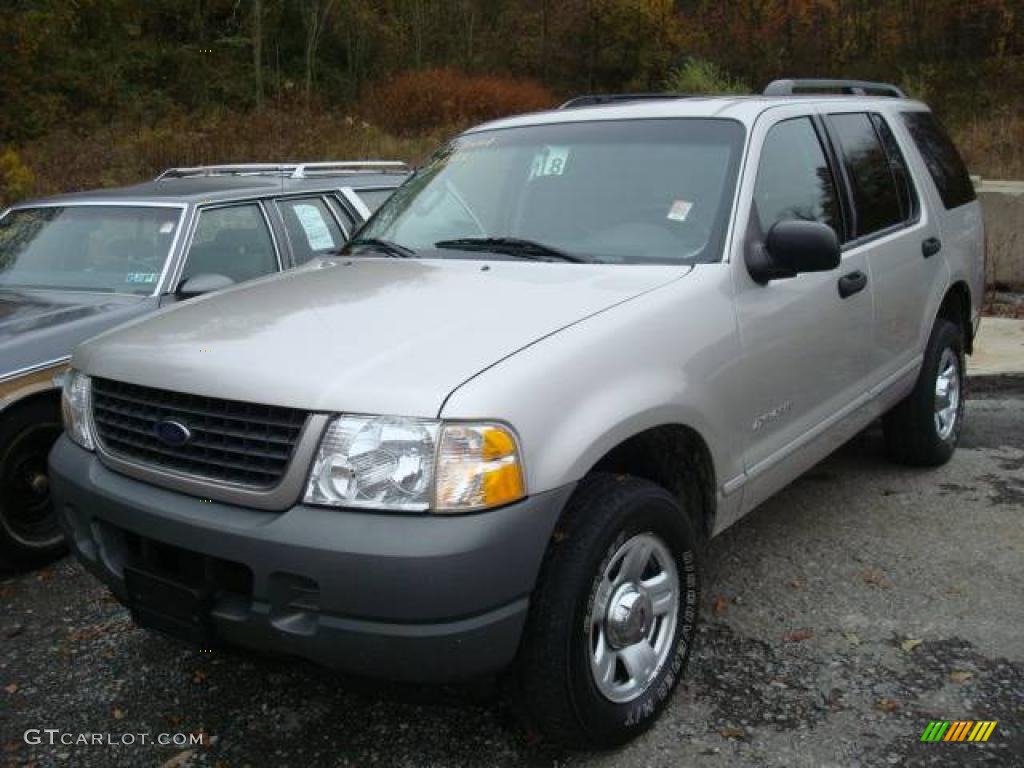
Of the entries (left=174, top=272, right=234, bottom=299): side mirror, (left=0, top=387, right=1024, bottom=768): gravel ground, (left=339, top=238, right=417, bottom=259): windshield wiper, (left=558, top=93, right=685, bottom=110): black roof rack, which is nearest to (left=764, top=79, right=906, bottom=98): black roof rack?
(left=558, top=93, right=685, bottom=110): black roof rack

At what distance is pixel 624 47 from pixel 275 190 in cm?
2868

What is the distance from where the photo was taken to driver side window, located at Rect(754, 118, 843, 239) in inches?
141

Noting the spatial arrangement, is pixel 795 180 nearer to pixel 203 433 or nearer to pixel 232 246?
pixel 203 433

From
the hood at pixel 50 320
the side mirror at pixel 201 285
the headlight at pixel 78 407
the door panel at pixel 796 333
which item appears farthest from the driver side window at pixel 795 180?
the hood at pixel 50 320

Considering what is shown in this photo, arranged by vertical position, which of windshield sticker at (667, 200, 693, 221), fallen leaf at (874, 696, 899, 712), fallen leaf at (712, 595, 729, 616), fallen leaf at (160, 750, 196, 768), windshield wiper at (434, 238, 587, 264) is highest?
windshield sticker at (667, 200, 693, 221)

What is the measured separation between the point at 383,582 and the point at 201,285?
2.84m

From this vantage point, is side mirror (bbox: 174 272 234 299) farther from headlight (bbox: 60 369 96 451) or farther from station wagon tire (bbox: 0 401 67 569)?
headlight (bbox: 60 369 96 451)

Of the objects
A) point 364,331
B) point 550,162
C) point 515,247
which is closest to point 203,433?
point 364,331

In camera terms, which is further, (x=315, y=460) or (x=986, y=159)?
(x=986, y=159)

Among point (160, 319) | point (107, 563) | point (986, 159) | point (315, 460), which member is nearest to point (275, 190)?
point (160, 319)

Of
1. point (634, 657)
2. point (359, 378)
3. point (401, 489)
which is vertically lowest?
point (634, 657)

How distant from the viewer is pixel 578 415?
8.41ft

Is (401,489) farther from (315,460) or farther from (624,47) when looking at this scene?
(624,47)

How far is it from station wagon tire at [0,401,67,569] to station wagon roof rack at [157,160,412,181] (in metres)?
2.56
